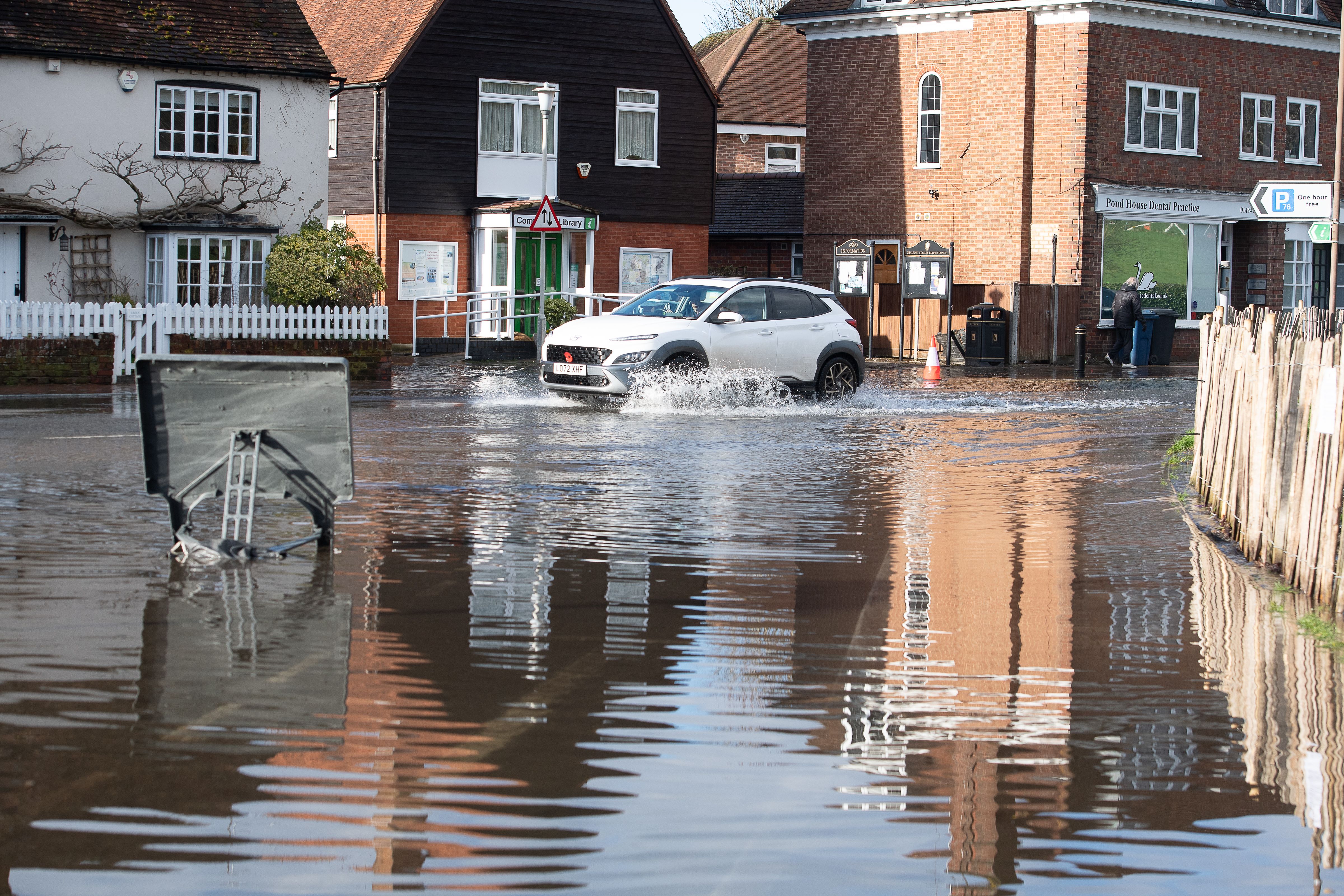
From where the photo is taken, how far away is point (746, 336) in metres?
20.7

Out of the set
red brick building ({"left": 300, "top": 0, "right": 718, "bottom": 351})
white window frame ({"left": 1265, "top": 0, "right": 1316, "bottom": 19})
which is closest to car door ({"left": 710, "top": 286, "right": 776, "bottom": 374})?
red brick building ({"left": 300, "top": 0, "right": 718, "bottom": 351})

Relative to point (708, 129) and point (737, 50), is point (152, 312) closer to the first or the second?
point (708, 129)

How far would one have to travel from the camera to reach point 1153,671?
7.17m

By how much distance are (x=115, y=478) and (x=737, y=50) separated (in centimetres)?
4530

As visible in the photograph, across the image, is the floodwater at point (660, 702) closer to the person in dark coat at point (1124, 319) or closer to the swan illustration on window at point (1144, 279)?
the person in dark coat at point (1124, 319)

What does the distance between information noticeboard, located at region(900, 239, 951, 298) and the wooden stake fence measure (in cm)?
2140

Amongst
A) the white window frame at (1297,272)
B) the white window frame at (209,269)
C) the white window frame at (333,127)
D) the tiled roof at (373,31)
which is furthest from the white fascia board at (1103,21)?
the white window frame at (209,269)

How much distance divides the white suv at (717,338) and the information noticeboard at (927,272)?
39.9 feet

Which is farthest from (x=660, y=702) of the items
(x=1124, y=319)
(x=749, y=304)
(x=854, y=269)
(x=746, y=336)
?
(x=854, y=269)

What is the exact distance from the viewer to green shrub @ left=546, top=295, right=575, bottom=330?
32594 millimetres

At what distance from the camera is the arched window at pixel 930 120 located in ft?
124

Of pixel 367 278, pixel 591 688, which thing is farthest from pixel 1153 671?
pixel 367 278

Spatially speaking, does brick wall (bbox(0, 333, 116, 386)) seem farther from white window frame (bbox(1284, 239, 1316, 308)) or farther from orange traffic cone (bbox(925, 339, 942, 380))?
white window frame (bbox(1284, 239, 1316, 308))

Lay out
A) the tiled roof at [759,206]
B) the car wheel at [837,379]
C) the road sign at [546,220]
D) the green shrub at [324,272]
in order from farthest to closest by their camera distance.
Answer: the tiled roof at [759,206]
the road sign at [546,220]
the green shrub at [324,272]
the car wheel at [837,379]
